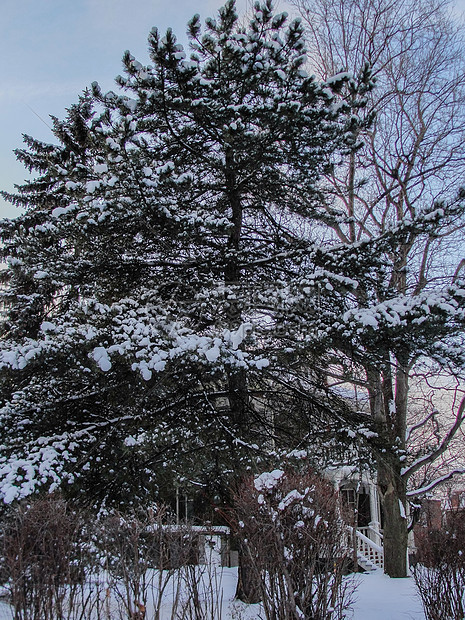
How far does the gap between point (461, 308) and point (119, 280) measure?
5.62 m

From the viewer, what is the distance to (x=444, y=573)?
18.1ft

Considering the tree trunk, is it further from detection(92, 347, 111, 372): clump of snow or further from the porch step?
detection(92, 347, 111, 372): clump of snow

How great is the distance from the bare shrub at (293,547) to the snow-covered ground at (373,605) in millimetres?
467

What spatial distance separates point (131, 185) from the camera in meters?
6.71

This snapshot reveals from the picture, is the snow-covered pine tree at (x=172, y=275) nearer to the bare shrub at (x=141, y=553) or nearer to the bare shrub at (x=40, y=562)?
the bare shrub at (x=40, y=562)

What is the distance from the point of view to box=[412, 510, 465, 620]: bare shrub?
545 cm

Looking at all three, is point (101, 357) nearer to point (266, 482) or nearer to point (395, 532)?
point (266, 482)

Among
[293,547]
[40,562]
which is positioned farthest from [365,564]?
[40,562]

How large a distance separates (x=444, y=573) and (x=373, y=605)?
255 centimetres

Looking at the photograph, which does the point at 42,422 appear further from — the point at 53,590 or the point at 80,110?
the point at 80,110

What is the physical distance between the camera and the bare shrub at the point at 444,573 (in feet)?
17.9

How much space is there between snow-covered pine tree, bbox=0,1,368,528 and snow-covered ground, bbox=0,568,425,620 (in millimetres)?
1817

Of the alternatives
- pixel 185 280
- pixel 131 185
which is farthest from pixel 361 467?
pixel 131 185

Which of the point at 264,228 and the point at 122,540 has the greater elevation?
the point at 264,228
